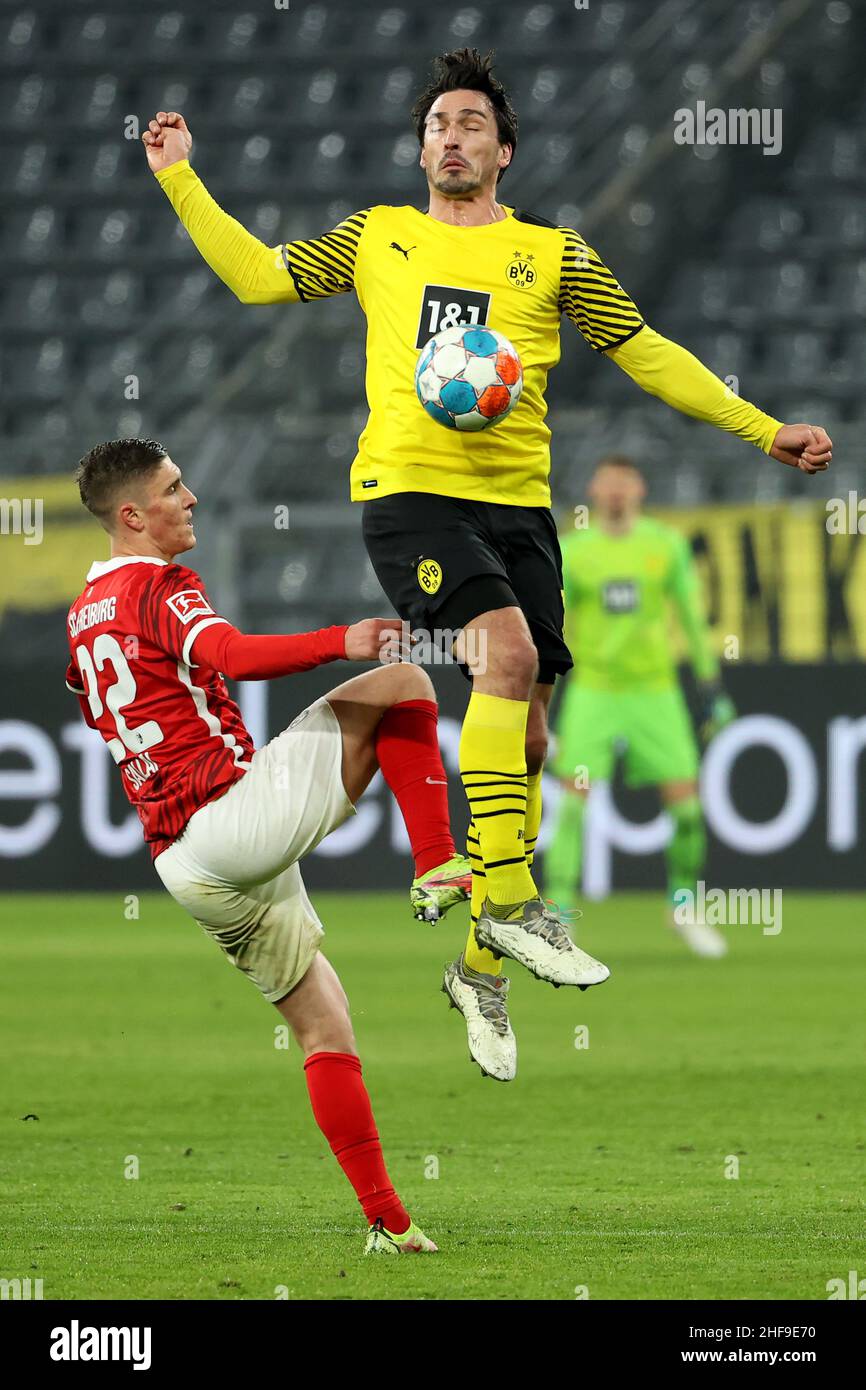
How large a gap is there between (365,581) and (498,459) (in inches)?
341

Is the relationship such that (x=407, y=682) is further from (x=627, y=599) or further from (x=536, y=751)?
(x=627, y=599)

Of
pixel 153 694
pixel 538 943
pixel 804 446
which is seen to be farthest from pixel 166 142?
pixel 538 943

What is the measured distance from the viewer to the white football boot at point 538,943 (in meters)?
4.15

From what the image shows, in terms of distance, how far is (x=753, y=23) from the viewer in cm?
1619

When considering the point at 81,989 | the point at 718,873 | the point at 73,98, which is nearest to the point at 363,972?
the point at 81,989

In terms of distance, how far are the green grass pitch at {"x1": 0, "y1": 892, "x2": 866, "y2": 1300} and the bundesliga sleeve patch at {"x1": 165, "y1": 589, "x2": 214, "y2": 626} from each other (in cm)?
132

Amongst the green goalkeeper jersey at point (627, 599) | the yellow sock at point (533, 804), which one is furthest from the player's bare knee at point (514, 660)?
the green goalkeeper jersey at point (627, 599)

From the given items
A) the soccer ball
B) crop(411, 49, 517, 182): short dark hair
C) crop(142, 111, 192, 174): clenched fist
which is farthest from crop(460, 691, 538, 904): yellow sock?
crop(142, 111, 192, 174): clenched fist

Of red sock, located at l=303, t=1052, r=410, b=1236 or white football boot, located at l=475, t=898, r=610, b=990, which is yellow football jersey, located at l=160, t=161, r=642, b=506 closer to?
white football boot, located at l=475, t=898, r=610, b=990

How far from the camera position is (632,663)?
10.5 meters

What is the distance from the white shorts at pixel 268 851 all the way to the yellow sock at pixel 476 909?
0.97ft

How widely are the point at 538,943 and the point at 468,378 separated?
3.89 feet

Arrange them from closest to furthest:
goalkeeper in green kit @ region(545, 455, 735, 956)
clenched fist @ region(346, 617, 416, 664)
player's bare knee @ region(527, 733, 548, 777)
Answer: clenched fist @ region(346, 617, 416, 664)
player's bare knee @ region(527, 733, 548, 777)
goalkeeper in green kit @ region(545, 455, 735, 956)

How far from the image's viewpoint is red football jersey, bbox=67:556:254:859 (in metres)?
4.19
